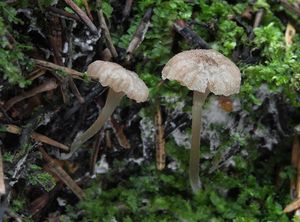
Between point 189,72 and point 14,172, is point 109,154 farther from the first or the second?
point 189,72

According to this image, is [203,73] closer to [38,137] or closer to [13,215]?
[38,137]

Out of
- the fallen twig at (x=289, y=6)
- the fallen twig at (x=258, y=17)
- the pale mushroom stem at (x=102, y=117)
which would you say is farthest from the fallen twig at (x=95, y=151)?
the fallen twig at (x=289, y=6)

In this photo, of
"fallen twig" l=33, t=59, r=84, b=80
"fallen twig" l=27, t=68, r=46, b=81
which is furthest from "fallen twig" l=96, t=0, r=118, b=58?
"fallen twig" l=27, t=68, r=46, b=81

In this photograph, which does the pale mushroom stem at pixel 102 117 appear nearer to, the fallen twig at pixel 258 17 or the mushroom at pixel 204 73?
the mushroom at pixel 204 73

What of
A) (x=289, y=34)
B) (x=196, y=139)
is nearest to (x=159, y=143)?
(x=196, y=139)

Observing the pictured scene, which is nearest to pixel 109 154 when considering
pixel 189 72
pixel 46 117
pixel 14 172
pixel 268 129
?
pixel 46 117
